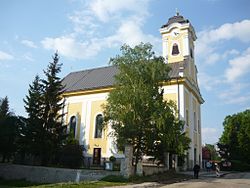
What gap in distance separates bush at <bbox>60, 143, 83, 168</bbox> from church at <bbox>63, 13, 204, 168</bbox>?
4438 mm

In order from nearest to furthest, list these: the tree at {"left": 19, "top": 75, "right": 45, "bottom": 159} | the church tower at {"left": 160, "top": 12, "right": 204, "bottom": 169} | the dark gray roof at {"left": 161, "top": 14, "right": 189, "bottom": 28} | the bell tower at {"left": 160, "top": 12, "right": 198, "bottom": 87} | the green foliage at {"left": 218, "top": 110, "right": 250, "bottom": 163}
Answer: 1. the tree at {"left": 19, "top": 75, "right": 45, "bottom": 159}
2. the church tower at {"left": 160, "top": 12, "right": 204, "bottom": 169}
3. the bell tower at {"left": 160, "top": 12, "right": 198, "bottom": 87}
4. the dark gray roof at {"left": 161, "top": 14, "right": 189, "bottom": 28}
5. the green foliage at {"left": 218, "top": 110, "right": 250, "bottom": 163}

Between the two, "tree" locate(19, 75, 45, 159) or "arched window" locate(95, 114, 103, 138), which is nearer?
"tree" locate(19, 75, 45, 159)

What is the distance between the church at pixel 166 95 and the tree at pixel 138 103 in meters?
10.6

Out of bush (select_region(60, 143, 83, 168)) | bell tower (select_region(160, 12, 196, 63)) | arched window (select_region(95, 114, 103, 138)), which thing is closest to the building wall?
arched window (select_region(95, 114, 103, 138))

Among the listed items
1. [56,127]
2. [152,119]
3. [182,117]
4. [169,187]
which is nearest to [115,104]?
[152,119]

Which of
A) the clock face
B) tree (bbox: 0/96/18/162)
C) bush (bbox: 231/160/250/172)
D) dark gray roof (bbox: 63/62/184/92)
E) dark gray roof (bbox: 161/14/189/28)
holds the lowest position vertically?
bush (bbox: 231/160/250/172)

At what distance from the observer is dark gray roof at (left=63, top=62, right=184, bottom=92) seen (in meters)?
37.9

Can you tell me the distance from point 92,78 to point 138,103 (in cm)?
2190

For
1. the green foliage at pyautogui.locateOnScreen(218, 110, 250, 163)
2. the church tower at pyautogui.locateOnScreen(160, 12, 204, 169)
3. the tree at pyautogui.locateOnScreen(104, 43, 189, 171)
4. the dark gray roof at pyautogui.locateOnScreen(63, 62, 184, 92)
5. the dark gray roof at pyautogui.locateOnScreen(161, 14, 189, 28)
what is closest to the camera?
the tree at pyautogui.locateOnScreen(104, 43, 189, 171)

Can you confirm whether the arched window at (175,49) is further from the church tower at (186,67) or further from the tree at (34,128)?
the tree at (34,128)

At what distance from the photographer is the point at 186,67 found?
117 feet

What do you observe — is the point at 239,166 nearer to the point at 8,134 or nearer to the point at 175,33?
the point at 175,33

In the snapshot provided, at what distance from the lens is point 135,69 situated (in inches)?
886

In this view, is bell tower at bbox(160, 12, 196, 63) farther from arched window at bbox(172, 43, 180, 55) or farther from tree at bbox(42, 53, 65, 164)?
tree at bbox(42, 53, 65, 164)
